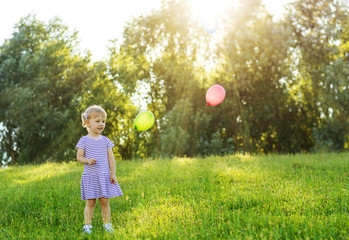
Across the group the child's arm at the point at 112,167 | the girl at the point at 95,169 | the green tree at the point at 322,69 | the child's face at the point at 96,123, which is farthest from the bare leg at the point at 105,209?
the green tree at the point at 322,69

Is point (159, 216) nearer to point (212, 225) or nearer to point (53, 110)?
point (212, 225)

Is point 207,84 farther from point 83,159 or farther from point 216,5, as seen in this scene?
point 83,159

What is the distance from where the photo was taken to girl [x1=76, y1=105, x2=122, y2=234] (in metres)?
5.06

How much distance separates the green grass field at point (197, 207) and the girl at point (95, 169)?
0.35 m

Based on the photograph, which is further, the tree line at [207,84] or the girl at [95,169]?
the tree line at [207,84]

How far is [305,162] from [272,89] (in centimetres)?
856

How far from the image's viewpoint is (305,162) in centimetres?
1026

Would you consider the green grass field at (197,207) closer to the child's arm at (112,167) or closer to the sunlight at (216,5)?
the child's arm at (112,167)

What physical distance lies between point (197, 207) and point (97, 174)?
1686 mm

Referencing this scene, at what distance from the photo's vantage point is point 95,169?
16.9ft

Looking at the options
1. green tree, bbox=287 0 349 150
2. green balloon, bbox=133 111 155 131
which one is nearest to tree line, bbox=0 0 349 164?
green tree, bbox=287 0 349 150

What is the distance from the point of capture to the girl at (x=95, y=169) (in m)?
5.06

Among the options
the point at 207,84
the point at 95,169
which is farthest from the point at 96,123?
the point at 207,84

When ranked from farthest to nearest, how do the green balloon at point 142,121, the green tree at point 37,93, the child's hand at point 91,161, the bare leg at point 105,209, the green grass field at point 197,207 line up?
1. the green tree at point 37,93
2. the green balloon at point 142,121
3. the bare leg at point 105,209
4. the child's hand at point 91,161
5. the green grass field at point 197,207
